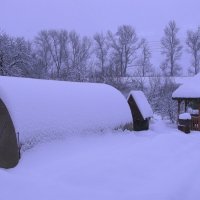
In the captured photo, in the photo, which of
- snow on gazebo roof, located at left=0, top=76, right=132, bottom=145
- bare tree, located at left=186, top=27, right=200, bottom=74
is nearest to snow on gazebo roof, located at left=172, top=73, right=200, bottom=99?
snow on gazebo roof, located at left=0, top=76, right=132, bottom=145

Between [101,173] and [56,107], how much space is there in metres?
3.23

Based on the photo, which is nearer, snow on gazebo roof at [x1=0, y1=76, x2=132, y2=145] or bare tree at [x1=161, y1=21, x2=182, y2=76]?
snow on gazebo roof at [x1=0, y1=76, x2=132, y2=145]

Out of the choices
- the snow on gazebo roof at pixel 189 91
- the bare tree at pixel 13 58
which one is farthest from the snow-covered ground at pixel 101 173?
the bare tree at pixel 13 58

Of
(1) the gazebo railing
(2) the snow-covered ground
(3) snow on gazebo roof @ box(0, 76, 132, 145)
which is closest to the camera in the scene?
(2) the snow-covered ground

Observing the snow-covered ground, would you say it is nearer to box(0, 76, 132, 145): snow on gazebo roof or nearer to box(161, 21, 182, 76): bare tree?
box(0, 76, 132, 145): snow on gazebo roof

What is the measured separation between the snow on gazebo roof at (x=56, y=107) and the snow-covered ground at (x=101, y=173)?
43 cm

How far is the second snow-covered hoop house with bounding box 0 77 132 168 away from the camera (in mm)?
8117

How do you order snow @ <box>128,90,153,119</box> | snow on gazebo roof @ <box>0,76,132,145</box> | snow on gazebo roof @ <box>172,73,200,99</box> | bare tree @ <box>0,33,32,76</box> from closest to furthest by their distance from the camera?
snow on gazebo roof @ <box>0,76,132,145</box>
snow @ <box>128,90,153,119</box>
snow on gazebo roof @ <box>172,73,200,99</box>
bare tree @ <box>0,33,32,76</box>

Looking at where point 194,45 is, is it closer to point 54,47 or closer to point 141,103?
point 54,47

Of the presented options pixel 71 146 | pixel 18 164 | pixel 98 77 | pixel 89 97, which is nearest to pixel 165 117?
pixel 98 77

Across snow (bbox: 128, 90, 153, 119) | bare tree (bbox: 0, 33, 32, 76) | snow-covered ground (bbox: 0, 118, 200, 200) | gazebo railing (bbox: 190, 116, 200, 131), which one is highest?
bare tree (bbox: 0, 33, 32, 76)

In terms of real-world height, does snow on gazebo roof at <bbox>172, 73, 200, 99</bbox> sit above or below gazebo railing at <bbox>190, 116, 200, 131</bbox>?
above

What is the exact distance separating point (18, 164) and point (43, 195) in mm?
2165

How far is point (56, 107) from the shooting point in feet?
32.4
